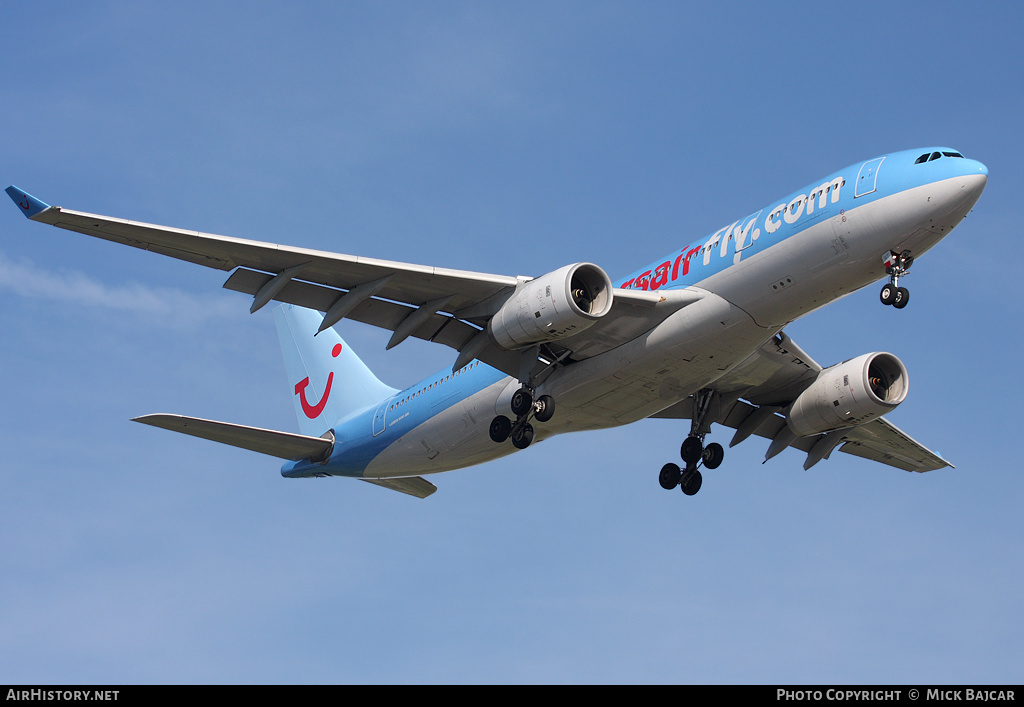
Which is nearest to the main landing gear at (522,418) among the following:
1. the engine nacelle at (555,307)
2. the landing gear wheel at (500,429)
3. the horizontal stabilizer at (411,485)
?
the landing gear wheel at (500,429)

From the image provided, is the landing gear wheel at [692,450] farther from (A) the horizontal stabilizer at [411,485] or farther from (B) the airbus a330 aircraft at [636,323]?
(A) the horizontal stabilizer at [411,485]

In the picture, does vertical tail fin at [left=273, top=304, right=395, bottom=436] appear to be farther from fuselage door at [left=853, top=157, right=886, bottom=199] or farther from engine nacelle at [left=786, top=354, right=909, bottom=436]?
fuselage door at [left=853, top=157, right=886, bottom=199]

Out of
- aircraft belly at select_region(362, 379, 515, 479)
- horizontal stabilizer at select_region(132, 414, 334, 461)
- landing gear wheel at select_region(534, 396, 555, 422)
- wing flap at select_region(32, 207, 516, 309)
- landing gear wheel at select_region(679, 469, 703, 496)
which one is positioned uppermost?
wing flap at select_region(32, 207, 516, 309)

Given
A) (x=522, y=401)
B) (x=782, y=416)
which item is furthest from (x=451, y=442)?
(x=782, y=416)

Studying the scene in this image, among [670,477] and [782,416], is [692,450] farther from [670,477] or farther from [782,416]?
[782,416]

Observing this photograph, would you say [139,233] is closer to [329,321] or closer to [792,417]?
[329,321]

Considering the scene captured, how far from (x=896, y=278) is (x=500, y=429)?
9.81 meters

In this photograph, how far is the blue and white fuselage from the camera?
21.6 meters

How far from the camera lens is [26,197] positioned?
20734 mm

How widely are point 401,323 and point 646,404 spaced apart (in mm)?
6185

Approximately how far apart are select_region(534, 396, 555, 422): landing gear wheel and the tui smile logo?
38.5ft

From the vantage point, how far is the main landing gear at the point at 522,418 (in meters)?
25.4

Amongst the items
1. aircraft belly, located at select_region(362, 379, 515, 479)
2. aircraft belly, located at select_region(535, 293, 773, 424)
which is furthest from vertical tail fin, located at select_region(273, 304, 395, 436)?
aircraft belly, located at select_region(535, 293, 773, 424)

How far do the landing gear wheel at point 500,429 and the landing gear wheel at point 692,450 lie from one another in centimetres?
559
